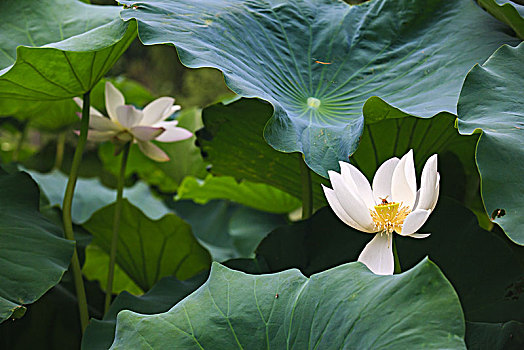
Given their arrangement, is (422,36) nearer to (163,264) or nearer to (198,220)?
(163,264)

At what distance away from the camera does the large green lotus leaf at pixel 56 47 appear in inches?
26.3

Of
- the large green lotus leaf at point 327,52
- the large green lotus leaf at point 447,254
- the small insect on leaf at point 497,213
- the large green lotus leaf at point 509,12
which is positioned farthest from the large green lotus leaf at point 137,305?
the large green lotus leaf at point 509,12

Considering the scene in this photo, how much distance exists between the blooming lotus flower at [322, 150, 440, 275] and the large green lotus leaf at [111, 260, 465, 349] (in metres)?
0.03

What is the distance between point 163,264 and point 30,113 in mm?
622

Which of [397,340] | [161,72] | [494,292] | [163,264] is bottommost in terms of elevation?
[161,72]

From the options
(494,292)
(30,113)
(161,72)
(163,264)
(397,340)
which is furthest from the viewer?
(161,72)

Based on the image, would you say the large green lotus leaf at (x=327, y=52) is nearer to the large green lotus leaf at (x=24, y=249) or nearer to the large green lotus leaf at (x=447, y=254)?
the large green lotus leaf at (x=447, y=254)

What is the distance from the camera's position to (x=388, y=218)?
51cm

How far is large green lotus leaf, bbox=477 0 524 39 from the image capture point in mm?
708

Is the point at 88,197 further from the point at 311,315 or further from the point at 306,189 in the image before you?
the point at 311,315

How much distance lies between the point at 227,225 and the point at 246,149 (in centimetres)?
53

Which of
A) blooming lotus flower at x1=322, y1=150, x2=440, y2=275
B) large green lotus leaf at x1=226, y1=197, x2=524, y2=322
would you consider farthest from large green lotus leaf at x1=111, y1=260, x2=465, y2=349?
large green lotus leaf at x1=226, y1=197, x2=524, y2=322

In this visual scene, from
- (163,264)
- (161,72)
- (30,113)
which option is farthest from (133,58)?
(163,264)

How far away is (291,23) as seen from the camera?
2.74 feet
